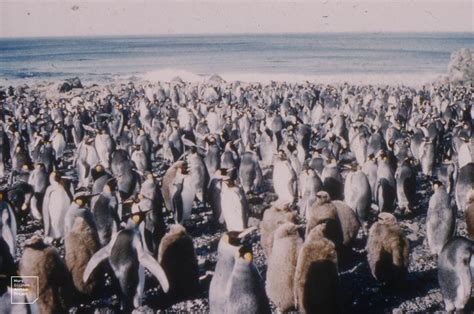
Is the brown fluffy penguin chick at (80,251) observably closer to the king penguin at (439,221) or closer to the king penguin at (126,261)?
the king penguin at (126,261)

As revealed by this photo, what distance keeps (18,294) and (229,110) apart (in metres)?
13.1

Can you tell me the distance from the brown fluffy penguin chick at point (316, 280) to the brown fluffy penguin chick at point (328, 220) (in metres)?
1.19

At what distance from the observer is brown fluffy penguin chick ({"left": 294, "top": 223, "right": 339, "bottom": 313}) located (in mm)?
4586

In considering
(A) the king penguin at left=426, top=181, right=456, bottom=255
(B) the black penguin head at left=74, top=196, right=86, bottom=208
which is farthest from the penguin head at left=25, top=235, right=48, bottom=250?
(A) the king penguin at left=426, top=181, right=456, bottom=255

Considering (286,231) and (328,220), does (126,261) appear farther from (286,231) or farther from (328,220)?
(328,220)

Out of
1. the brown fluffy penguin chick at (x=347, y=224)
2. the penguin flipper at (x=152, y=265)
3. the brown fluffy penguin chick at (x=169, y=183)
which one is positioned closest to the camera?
the penguin flipper at (x=152, y=265)

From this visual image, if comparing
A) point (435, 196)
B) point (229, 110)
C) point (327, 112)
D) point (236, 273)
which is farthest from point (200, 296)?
point (327, 112)

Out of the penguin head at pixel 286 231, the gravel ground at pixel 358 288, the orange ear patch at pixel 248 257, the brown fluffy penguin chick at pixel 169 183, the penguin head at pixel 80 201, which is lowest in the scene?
the gravel ground at pixel 358 288

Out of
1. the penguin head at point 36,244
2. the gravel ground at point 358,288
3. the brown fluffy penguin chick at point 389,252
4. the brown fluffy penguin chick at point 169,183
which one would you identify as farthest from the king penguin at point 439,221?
the penguin head at point 36,244

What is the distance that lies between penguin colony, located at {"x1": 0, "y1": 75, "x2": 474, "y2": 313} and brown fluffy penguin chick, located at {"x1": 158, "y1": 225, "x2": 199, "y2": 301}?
0.01 metres

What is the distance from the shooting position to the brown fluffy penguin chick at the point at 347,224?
248 inches

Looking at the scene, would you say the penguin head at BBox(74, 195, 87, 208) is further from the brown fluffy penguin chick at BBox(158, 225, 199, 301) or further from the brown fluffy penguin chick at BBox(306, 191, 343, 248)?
the brown fluffy penguin chick at BBox(306, 191, 343, 248)

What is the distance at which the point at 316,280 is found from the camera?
4578mm

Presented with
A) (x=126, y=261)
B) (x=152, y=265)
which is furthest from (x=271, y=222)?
(x=126, y=261)
